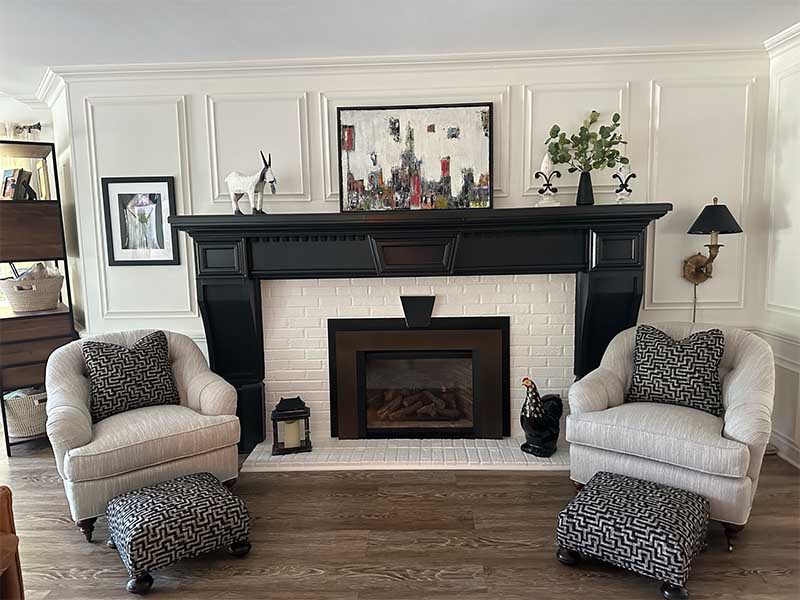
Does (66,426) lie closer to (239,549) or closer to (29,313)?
(239,549)

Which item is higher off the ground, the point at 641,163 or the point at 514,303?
the point at 641,163

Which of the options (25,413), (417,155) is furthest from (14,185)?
(417,155)

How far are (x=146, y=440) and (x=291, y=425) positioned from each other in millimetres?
992

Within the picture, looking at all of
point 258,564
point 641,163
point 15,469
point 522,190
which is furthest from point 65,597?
point 641,163

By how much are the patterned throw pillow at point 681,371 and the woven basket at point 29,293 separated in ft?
12.3

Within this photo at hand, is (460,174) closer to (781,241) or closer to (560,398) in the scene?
(560,398)

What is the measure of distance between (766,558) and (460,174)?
2.47 metres

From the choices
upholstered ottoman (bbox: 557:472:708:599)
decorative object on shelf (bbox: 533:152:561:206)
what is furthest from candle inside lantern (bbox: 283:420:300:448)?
decorative object on shelf (bbox: 533:152:561:206)

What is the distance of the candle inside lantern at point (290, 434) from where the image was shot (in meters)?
3.47

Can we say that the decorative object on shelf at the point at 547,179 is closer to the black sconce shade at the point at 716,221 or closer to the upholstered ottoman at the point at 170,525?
the black sconce shade at the point at 716,221

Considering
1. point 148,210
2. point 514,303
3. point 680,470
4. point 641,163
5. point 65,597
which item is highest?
point 641,163

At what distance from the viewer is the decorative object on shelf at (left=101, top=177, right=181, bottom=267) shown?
358 cm

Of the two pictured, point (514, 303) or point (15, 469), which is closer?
point (15, 469)

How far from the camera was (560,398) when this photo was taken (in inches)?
139
